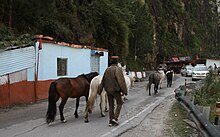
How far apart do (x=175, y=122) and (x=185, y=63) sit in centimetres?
4533

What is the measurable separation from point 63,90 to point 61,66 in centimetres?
746

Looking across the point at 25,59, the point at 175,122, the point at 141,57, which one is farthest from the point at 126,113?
the point at 141,57

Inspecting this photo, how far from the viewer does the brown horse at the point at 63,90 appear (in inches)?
354

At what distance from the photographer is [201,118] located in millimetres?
6801

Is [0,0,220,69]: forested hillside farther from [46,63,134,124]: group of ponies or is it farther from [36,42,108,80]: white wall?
[46,63,134,124]: group of ponies

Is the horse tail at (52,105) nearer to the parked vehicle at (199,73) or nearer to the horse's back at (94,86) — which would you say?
the horse's back at (94,86)

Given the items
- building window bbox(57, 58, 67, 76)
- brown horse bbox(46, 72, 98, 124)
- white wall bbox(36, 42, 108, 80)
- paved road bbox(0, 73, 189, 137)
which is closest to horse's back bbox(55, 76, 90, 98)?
brown horse bbox(46, 72, 98, 124)

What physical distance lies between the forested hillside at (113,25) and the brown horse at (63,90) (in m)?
3.82

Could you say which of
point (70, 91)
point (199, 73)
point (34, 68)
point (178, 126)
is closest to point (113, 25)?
point (199, 73)

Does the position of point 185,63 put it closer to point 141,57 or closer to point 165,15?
point 141,57

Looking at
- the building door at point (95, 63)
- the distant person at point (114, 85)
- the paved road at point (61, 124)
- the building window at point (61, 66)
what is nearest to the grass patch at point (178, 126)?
the paved road at point (61, 124)

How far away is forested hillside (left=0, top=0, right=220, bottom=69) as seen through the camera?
18.1m

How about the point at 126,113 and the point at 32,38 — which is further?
the point at 32,38

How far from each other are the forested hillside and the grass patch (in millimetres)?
6660
